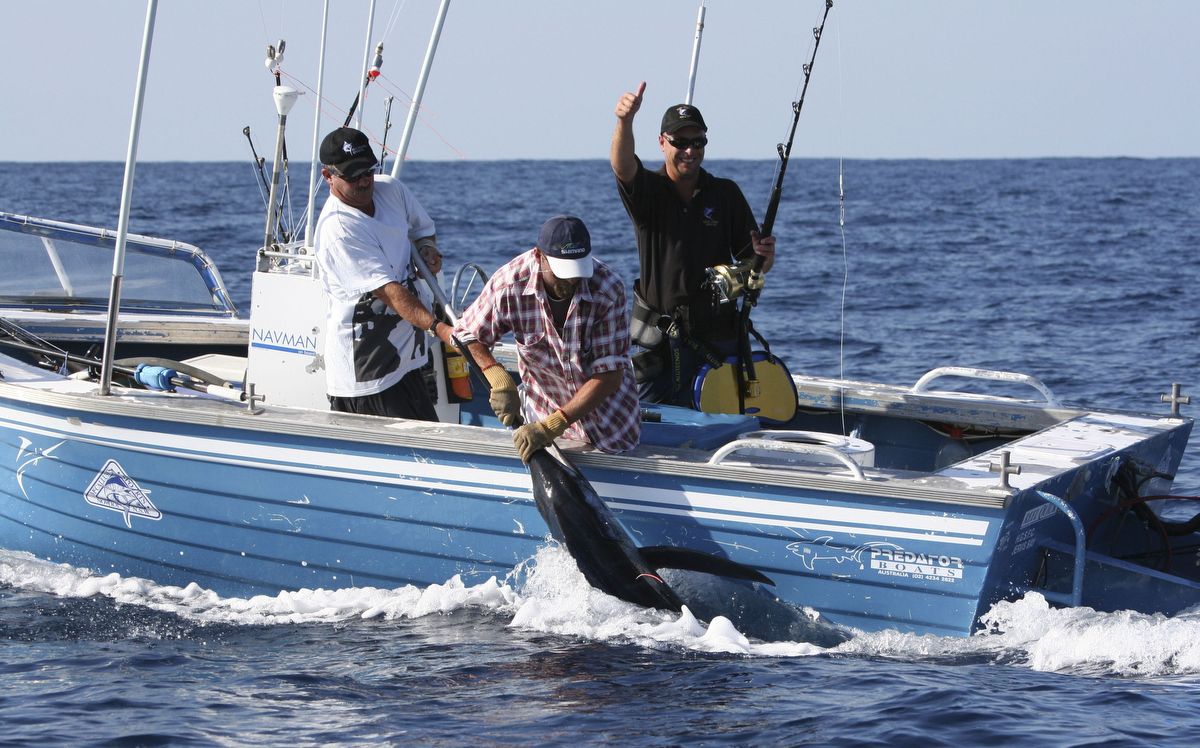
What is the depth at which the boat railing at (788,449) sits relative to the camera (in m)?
4.34

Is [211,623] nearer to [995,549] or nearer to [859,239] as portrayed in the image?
[995,549]

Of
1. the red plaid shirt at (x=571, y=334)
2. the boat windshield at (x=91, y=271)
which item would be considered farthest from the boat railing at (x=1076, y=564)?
the boat windshield at (x=91, y=271)

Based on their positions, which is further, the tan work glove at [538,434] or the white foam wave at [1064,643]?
the tan work glove at [538,434]

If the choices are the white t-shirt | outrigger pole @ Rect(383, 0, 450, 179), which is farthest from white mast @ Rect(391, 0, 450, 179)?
the white t-shirt

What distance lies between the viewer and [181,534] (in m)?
5.35

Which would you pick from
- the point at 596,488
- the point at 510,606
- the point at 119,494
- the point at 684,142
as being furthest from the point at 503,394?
the point at 119,494

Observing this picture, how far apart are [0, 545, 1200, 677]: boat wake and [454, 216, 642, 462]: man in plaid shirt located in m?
0.56

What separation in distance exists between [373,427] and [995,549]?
2.48 meters

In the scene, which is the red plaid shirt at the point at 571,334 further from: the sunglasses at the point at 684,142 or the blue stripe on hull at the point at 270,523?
the sunglasses at the point at 684,142

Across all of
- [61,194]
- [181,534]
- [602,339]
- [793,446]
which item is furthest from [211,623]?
[61,194]

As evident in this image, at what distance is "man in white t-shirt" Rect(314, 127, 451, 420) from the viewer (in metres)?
4.89

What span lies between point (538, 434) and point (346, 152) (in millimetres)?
1447

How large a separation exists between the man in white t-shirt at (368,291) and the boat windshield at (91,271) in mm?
3121

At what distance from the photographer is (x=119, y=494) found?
5395 mm
